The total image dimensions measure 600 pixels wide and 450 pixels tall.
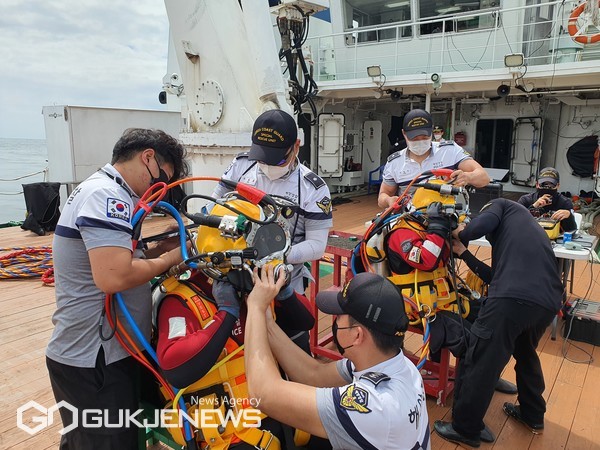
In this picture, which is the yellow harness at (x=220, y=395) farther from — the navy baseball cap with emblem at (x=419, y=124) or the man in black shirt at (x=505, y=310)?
the navy baseball cap with emblem at (x=419, y=124)

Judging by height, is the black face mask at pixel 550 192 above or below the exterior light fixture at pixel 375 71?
below

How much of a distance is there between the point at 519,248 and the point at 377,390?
1553 millimetres

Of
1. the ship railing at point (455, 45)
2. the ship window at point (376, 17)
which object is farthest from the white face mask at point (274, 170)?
the ship window at point (376, 17)

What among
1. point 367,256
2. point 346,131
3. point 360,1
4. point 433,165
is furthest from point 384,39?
point 367,256

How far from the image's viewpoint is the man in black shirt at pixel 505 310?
94.0 inches

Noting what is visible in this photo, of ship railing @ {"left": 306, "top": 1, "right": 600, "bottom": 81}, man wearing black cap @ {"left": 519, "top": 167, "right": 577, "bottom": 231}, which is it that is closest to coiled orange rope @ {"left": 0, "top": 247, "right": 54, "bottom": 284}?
man wearing black cap @ {"left": 519, "top": 167, "right": 577, "bottom": 231}

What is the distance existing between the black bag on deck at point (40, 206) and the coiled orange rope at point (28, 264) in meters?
1.30

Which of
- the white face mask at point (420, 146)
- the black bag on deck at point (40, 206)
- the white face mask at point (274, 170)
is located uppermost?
the white face mask at point (420, 146)

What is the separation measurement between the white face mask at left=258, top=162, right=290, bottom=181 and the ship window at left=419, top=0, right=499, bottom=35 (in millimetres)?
9111

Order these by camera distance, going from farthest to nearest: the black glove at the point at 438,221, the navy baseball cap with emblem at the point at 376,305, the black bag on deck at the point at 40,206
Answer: the black bag on deck at the point at 40,206 < the black glove at the point at 438,221 < the navy baseball cap with emblem at the point at 376,305

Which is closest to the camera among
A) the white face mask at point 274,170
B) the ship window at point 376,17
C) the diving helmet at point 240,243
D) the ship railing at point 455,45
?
the diving helmet at point 240,243

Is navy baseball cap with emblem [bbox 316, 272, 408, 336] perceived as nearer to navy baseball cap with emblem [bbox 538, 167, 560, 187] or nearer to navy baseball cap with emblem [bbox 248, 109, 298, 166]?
navy baseball cap with emblem [bbox 248, 109, 298, 166]

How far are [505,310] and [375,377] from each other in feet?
4.55

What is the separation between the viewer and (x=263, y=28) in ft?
10.2
